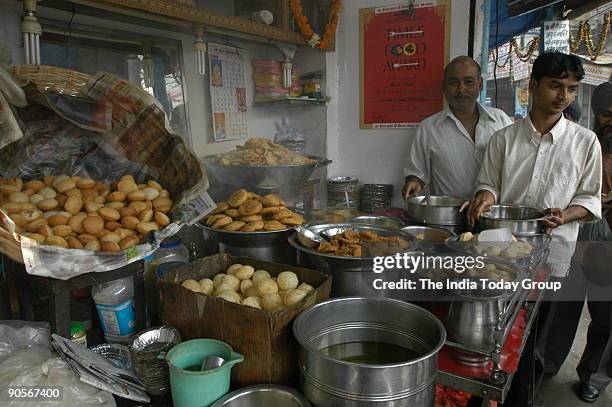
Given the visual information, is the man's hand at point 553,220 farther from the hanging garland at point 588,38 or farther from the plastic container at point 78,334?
the hanging garland at point 588,38

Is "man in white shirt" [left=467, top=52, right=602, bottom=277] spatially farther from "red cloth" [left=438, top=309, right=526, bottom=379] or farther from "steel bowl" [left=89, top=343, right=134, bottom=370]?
"steel bowl" [left=89, top=343, right=134, bottom=370]

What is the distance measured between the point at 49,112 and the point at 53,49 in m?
0.74

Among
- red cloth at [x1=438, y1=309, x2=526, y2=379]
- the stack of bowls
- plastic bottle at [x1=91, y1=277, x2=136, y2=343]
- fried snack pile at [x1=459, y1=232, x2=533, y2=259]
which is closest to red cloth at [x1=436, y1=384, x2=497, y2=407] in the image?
red cloth at [x1=438, y1=309, x2=526, y2=379]

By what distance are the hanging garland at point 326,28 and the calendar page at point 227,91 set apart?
52 cm

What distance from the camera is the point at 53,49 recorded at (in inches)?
88.4

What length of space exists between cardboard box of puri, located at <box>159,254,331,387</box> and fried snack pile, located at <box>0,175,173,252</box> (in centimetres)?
22

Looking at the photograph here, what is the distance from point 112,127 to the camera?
5.78 feet

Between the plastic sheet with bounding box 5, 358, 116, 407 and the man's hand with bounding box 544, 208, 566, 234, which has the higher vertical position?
the man's hand with bounding box 544, 208, 566, 234

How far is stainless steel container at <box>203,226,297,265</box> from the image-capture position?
6.20 ft

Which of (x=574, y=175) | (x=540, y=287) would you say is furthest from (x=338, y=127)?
(x=540, y=287)

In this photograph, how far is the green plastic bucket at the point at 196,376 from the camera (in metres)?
1.15

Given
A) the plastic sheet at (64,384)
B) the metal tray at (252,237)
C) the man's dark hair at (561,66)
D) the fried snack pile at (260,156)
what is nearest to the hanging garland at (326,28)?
the fried snack pile at (260,156)

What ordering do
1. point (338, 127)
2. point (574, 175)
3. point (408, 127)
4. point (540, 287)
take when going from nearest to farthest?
point (540, 287) < point (574, 175) < point (408, 127) < point (338, 127)

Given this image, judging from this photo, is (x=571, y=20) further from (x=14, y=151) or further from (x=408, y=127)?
(x=14, y=151)
